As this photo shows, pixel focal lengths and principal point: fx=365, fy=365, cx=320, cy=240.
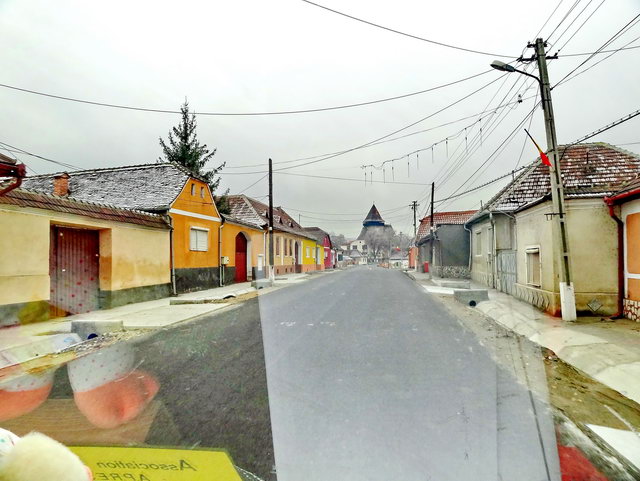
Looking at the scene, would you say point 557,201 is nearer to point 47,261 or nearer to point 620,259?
point 620,259

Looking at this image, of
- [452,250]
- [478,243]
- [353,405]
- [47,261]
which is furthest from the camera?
[452,250]

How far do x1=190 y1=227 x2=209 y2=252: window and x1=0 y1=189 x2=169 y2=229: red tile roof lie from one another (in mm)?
2547

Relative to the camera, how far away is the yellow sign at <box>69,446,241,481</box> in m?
2.46

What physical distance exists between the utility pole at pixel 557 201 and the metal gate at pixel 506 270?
485cm

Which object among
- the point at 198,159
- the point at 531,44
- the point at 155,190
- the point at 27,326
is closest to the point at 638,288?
the point at 531,44

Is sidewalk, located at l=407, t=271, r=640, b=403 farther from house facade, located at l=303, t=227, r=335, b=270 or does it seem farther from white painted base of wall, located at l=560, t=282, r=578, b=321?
house facade, located at l=303, t=227, r=335, b=270

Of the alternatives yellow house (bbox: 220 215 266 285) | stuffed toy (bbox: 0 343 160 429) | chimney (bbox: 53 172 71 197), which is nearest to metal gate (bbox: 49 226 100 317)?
chimney (bbox: 53 172 71 197)

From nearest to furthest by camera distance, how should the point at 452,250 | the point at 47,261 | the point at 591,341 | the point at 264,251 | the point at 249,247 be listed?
1. the point at 591,341
2. the point at 47,261
3. the point at 249,247
4. the point at 452,250
5. the point at 264,251

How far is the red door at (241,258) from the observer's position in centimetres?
2405

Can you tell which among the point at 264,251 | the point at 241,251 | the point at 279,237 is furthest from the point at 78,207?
the point at 279,237

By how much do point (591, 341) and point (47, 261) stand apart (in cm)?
1281

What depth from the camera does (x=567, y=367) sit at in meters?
5.83

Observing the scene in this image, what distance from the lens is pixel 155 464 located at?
274cm

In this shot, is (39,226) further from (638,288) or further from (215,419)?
(638,288)
